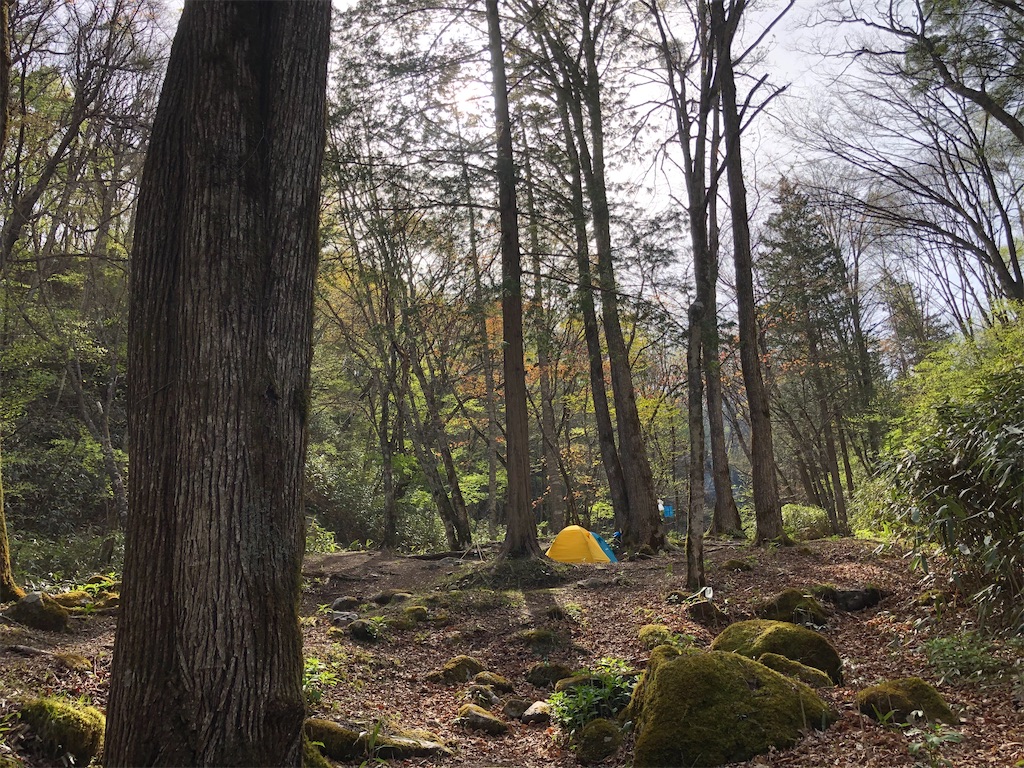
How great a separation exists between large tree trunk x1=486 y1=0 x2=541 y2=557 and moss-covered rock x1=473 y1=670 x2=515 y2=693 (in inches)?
168

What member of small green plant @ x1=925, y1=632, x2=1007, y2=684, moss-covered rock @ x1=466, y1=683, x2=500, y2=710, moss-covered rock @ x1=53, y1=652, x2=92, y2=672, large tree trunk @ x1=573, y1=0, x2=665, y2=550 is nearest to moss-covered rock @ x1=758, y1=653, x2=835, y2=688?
small green plant @ x1=925, y1=632, x2=1007, y2=684

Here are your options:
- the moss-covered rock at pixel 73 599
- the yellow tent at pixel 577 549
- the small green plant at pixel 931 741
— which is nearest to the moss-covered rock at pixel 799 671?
the small green plant at pixel 931 741

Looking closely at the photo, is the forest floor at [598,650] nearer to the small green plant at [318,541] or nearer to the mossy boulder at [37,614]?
the mossy boulder at [37,614]

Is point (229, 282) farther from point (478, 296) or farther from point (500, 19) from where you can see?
point (500, 19)

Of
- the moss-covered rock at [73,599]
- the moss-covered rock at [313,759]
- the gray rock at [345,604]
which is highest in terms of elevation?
the moss-covered rock at [73,599]

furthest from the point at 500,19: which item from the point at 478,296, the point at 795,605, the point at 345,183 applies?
the point at 795,605

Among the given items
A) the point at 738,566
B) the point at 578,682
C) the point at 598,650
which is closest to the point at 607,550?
the point at 738,566

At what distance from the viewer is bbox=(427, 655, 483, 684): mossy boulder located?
5.95 meters

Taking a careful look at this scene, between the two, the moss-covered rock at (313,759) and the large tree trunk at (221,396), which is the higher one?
the large tree trunk at (221,396)

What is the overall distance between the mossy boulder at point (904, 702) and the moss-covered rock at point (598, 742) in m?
1.44

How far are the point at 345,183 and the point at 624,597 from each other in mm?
7710

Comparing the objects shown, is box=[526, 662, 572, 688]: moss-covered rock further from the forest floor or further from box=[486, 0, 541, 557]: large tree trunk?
box=[486, 0, 541, 557]: large tree trunk

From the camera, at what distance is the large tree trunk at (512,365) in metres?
10.2

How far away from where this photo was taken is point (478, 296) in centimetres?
1053
